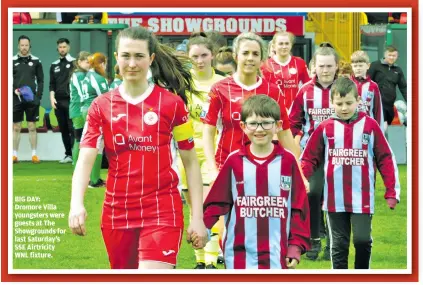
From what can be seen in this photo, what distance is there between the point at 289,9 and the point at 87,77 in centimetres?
620

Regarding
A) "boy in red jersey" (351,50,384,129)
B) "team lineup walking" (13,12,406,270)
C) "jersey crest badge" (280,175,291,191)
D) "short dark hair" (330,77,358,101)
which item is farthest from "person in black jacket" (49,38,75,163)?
"jersey crest badge" (280,175,291,191)

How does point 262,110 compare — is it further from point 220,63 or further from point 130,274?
point 220,63

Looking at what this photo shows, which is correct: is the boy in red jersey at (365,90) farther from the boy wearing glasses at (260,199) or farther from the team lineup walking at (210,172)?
the boy wearing glasses at (260,199)

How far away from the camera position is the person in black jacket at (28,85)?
1613 centimetres

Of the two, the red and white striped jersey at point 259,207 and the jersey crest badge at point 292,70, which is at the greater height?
the jersey crest badge at point 292,70

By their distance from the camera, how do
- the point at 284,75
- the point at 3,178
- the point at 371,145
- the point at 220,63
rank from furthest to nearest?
the point at 284,75 → the point at 220,63 → the point at 371,145 → the point at 3,178

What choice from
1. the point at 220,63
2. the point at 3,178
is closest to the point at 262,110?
→ the point at 3,178

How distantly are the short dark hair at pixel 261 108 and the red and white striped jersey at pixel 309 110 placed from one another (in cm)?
279

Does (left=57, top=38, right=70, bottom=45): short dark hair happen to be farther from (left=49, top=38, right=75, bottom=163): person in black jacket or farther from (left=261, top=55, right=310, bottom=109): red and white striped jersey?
(left=261, top=55, right=310, bottom=109): red and white striped jersey

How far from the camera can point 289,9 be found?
813 centimetres

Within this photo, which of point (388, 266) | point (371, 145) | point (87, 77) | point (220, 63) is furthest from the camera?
point (87, 77)

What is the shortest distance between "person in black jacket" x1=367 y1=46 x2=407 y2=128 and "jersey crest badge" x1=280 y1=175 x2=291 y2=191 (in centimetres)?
696

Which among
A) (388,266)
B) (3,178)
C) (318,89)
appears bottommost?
(388,266)

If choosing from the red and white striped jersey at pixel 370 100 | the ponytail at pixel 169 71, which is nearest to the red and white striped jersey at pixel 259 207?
the ponytail at pixel 169 71
